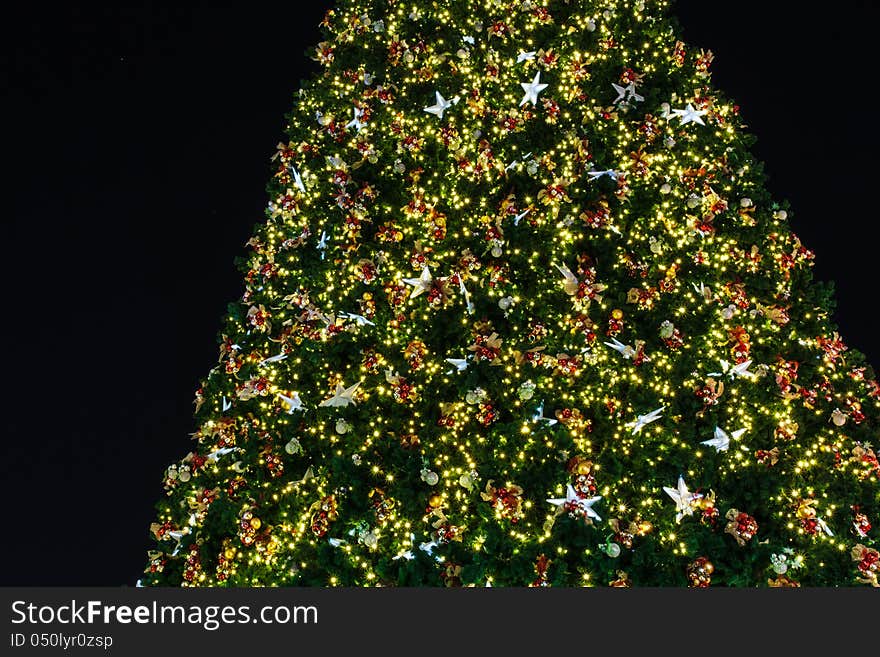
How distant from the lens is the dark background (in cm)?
337

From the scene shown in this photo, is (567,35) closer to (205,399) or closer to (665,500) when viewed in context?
(665,500)

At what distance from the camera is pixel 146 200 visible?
3656 millimetres

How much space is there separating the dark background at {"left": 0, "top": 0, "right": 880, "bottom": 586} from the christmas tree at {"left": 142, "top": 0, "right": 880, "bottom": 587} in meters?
1.43

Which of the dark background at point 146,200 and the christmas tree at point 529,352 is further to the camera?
the dark background at point 146,200

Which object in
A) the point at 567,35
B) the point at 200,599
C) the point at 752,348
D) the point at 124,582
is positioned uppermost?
the point at 567,35

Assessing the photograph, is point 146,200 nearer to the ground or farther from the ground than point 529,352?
farther from the ground

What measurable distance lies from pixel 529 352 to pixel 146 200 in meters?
3.16

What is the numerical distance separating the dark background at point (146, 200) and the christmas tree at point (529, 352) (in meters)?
1.43

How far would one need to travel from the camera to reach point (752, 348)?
2113mm

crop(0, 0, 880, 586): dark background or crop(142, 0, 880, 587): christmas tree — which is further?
crop(0, 0, 880, 586): dark background

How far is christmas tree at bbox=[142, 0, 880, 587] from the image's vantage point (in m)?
1.85

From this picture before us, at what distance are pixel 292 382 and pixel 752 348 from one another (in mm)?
1970

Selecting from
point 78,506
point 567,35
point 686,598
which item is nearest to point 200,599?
point 686,598

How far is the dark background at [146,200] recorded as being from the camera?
11.0 ft
